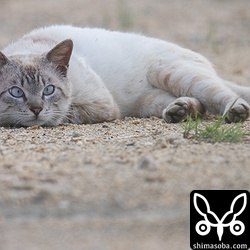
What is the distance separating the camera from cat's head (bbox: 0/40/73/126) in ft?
15.2

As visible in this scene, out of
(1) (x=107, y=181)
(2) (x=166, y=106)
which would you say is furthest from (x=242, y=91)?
(1) (x=107, y=181)

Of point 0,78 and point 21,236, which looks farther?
point 0,78

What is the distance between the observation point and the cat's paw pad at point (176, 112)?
15.7 ft

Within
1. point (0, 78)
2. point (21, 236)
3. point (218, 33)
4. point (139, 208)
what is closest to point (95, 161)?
point (139, 208)

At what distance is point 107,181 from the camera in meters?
3.13

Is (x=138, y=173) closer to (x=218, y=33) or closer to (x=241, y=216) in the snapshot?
(x=241, y=216)

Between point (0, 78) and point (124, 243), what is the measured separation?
2.47 m

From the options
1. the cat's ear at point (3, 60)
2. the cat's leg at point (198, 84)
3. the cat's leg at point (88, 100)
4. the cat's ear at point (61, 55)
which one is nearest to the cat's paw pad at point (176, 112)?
the cat's leg at point (198, 84)

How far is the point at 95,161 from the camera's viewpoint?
11.2ft

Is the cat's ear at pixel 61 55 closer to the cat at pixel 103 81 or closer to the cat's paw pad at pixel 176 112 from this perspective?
the cat at pixel 103 81

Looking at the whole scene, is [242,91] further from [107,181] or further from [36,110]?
[107,181]

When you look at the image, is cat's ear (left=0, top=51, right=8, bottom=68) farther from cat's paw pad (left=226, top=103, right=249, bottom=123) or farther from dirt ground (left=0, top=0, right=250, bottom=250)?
cat's paw pad (left=226, top=103, right=249, bottom=123)

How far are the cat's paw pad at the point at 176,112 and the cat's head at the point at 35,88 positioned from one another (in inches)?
29.9

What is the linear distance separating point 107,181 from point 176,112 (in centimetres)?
176
